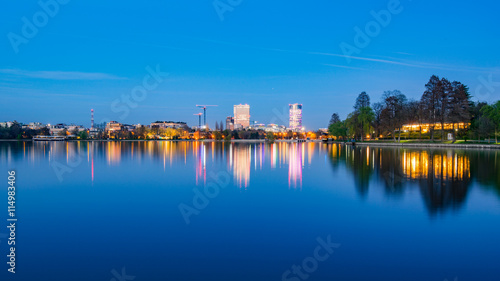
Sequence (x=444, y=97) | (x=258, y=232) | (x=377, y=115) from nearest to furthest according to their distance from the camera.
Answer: (x=258, y=232) < (x=444, y=97) < (x=377, y=115)

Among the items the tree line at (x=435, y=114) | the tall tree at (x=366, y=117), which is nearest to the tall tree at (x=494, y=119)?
the tree line at (x=435, y=114)

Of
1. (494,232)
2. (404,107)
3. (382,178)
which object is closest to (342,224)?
(494,232)

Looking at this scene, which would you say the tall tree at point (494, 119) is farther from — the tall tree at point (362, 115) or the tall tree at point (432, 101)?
the tall tree at point (362, 115)

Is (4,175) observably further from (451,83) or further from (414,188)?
(451,83)
